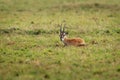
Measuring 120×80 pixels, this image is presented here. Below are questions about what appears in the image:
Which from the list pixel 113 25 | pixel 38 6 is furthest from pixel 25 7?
pixel 113 25

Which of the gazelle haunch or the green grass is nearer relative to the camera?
the green grass

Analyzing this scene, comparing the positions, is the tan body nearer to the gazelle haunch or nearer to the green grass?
the gazelle haunch

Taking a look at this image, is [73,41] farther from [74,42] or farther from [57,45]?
[57,45]

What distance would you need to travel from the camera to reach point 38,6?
114ft

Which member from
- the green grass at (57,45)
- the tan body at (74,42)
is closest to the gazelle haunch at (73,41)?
the tan body at (74,42)

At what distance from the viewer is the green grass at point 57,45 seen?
12492 millimetres

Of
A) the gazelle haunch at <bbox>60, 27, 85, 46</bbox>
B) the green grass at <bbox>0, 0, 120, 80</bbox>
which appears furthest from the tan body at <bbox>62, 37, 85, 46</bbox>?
the green grass at <bbox>0, 0, 120, 80</bbox>

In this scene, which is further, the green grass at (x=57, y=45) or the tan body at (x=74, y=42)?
the tan body at (x=74, y=42)

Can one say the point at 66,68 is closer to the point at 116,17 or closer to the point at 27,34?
the point at 27,34

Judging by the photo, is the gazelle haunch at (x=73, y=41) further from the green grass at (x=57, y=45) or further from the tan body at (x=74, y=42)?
the green grass at (x=57, y=45)

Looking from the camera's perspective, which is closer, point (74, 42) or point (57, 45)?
point (74, 42)

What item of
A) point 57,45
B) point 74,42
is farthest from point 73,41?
point 57,45

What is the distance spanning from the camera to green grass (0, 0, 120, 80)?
492 inches

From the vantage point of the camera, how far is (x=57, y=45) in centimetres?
1708
